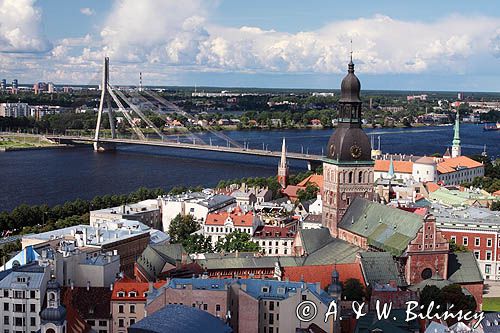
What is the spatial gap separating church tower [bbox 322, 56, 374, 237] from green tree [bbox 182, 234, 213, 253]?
482cm

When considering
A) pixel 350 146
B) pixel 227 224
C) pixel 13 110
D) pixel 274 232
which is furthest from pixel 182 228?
pixel 13 110

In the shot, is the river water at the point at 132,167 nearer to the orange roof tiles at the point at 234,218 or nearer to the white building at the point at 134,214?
the white building at the point at 134,214

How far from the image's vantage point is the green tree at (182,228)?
34.0m

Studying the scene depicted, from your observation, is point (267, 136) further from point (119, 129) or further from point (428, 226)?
point (428, 226)

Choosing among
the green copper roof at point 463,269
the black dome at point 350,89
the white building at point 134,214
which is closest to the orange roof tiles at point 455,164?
the white building at point 134,214

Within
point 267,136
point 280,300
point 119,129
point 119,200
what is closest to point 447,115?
point 267,136

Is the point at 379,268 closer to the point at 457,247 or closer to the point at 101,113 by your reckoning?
the point at 457,247

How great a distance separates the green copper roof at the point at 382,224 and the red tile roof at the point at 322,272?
156 cm

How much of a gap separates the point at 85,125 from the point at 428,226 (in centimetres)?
7683

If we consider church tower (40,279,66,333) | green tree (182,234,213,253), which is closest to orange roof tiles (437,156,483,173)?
green tree (182,234,213,253)

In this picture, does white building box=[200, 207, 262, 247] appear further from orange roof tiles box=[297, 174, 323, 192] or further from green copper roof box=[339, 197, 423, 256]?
orange roof tiles box=[297, 174, 323, 192]

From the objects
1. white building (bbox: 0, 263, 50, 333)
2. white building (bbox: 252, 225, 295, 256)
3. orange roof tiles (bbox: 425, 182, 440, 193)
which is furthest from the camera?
orange roof tiles (bbox: 425, 182, 440, 193)

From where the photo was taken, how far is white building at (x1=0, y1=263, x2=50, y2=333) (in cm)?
1853

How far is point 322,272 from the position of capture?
2314 centimetres
